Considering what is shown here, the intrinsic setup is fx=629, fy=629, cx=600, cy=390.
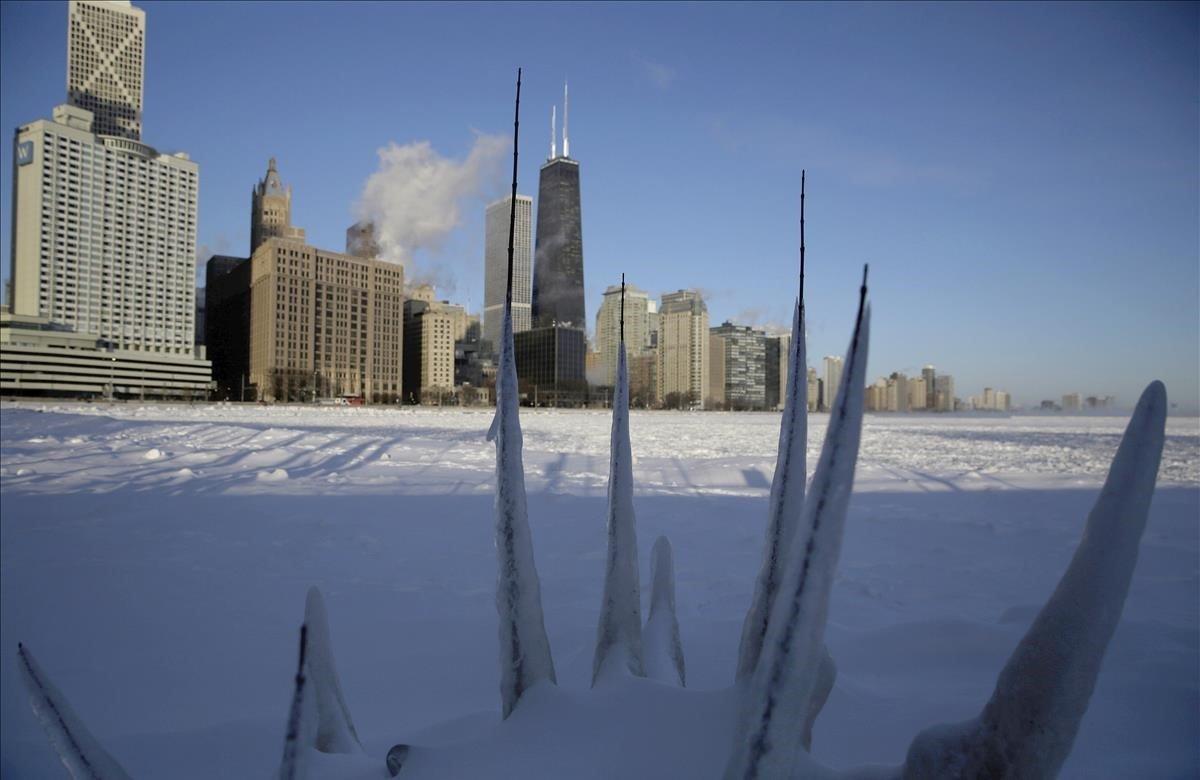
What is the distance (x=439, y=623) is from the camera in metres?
4.32

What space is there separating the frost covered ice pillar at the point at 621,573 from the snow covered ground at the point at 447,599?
58 centimetres

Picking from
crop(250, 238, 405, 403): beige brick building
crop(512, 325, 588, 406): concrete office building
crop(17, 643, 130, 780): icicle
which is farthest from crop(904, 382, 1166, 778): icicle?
crop(250, 238, 405, 403): beige brick building

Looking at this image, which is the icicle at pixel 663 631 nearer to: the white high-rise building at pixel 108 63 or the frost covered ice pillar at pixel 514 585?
the frost covered ice pillar at pixel 514 585

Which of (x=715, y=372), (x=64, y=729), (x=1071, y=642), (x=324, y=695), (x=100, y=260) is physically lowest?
(x=324, y=695)

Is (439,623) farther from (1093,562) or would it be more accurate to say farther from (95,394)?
(95,394)

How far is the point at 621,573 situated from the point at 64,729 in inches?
62.6

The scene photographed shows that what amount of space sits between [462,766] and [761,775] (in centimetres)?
81

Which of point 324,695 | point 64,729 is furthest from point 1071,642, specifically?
point 64,729

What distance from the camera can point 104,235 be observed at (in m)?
89.9

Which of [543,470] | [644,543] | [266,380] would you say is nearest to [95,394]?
[266,380]

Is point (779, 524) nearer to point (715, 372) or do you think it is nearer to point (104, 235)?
point (715, 372)

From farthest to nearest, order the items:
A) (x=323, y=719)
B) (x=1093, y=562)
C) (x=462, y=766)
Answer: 1. (x=323, y=719)
2. (x=462, y=766)
3. (x=1093, y=562)

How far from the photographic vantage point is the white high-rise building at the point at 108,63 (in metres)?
113

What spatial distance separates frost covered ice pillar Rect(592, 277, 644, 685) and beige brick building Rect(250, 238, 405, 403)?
301 feet
